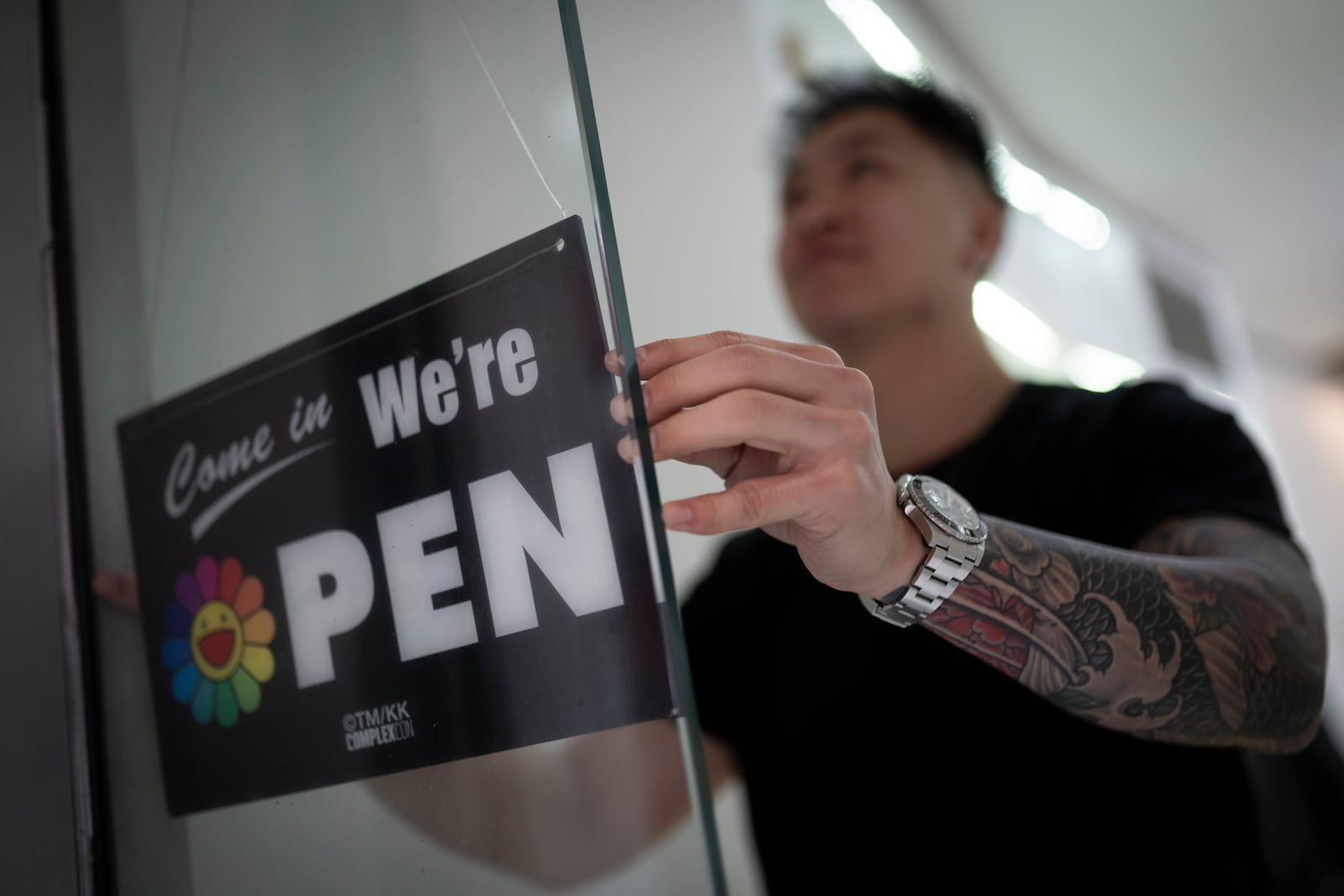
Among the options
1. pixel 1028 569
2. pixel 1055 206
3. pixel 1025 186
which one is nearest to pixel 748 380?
pixel 1028 569

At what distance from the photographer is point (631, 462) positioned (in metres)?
0.34

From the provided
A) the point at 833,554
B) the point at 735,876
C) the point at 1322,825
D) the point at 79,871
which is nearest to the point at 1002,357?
the point at 1322,825

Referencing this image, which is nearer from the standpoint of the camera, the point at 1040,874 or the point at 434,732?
the point at 434,732

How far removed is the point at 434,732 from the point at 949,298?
3.00 feet

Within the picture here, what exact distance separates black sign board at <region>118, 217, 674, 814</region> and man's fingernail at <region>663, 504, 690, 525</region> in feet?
0.04

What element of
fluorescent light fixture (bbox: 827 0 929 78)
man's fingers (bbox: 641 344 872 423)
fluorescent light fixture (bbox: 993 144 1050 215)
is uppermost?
Answer: fluorescent light fixture (bbox: 827 0 929 78)

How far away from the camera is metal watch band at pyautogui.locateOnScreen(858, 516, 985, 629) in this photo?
45 centimetres

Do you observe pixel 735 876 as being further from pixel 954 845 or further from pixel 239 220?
pixel 239 220

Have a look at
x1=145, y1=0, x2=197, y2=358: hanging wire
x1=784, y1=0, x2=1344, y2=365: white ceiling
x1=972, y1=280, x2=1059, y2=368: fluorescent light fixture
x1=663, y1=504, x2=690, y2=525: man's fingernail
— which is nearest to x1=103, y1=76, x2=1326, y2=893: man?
x1=663, y1=504, x2=690, y2=525: man's fingernail

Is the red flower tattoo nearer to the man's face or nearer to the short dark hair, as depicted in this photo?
the man's face

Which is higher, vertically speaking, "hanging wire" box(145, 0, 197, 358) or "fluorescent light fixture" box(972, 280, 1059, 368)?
"fluorescent light fixture" box(972, 280, 1059, 368)

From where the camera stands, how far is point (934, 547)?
0.45m

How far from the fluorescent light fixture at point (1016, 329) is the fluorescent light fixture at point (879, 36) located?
0.59m

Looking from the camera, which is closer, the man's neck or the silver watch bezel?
the silver watch bezel
